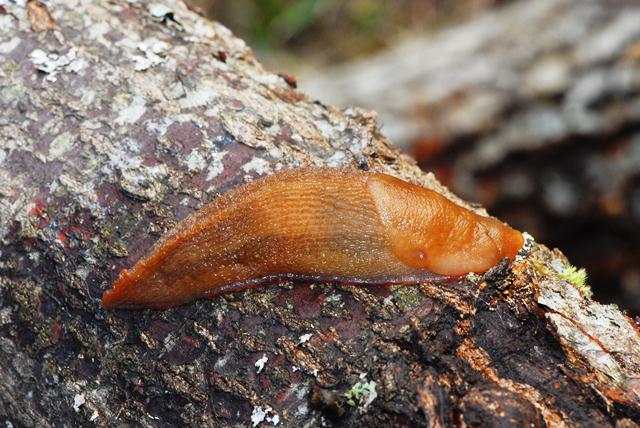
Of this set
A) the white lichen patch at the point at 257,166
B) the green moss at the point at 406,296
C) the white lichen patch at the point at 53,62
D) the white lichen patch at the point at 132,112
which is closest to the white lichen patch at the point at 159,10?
the white lichen patch at the point at 53,62

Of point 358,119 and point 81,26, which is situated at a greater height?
point 358,119

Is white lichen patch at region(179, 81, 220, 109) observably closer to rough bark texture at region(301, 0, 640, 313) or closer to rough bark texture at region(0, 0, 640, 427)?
rough bark texture at region(0, 0, 640, 427)

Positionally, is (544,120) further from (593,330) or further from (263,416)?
(263,416)

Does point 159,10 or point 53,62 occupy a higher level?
point 159,10

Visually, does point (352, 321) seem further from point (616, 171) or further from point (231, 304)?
point (616, 171)

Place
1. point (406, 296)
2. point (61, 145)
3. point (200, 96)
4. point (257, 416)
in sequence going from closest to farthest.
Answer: point (257, 416) < point (406, 296) < point (61, 145) < point (200, 96)

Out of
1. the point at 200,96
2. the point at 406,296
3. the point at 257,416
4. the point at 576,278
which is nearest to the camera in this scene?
the point at 257,416

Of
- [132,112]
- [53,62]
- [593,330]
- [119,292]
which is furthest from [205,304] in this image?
[593,330]

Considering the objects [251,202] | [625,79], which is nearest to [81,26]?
[251,202]
